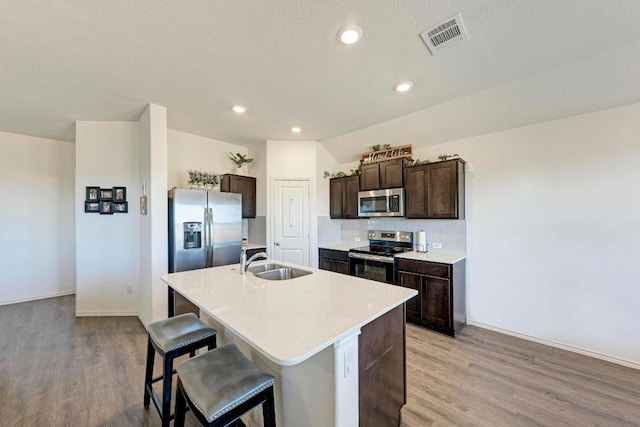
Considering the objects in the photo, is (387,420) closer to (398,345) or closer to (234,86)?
(398,345)

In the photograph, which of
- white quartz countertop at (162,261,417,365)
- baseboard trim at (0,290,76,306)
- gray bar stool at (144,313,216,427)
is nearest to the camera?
white quartz countertop at (162,261,417,365)

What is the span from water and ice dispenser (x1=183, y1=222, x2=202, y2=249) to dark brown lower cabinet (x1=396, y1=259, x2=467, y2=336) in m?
2.73

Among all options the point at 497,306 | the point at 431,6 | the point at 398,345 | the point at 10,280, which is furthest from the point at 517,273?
the point at 10,280

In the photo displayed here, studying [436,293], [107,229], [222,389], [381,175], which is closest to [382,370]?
[222,389]

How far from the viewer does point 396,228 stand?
168 inches

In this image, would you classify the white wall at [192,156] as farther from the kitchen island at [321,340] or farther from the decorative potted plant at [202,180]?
the kitchen island at [321,340]

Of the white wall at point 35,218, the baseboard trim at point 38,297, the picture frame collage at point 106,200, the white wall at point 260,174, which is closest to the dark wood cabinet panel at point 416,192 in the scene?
the white wall at point 260,174

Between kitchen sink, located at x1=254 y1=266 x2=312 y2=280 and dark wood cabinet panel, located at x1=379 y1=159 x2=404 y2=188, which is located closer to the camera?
kitchen sink, located at x1=254 y1=266 x2=312 y2=280

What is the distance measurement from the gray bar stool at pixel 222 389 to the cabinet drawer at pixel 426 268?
2527 mm

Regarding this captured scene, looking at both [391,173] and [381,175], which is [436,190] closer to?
[391,173]

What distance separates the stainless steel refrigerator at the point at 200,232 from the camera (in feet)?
10.8

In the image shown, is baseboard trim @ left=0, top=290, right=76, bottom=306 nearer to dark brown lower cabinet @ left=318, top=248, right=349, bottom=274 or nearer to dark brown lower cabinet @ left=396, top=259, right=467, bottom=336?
dark brown lower cabinet @ left=318, top=248, right=349, bottom=274

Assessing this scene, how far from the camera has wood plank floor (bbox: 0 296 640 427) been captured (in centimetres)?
188

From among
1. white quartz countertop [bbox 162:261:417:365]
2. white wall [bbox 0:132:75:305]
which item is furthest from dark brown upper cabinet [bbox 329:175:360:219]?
white wall [bbox 0:132:75:305]
